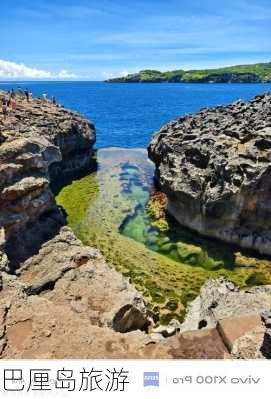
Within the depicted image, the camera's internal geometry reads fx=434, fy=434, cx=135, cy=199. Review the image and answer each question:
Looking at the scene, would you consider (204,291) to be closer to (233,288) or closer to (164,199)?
(233,288)

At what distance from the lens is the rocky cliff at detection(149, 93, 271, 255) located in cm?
3666

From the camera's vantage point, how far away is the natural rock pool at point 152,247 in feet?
104

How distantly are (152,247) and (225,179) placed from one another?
8800mm

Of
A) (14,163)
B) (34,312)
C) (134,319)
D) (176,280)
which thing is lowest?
(176,280)

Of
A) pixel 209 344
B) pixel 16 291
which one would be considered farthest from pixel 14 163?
pixel 209 344

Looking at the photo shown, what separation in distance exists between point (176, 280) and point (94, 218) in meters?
14.6

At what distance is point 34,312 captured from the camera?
16766 mm

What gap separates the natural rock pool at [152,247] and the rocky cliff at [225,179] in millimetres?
1577

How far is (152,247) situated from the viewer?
38.4 metres

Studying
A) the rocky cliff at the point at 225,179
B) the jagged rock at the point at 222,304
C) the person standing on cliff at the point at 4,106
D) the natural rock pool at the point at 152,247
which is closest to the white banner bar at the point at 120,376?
the jagged rock at the point at 222,304

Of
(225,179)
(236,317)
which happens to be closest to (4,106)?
(225,179)

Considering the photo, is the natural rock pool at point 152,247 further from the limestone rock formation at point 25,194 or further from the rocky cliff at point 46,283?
the limestone rock formation at point 25,194

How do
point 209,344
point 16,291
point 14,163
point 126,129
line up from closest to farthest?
point 209,344
point 16,291
point 14,163
point 126,129

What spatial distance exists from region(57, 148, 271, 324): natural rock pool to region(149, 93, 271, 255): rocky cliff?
1.58m
